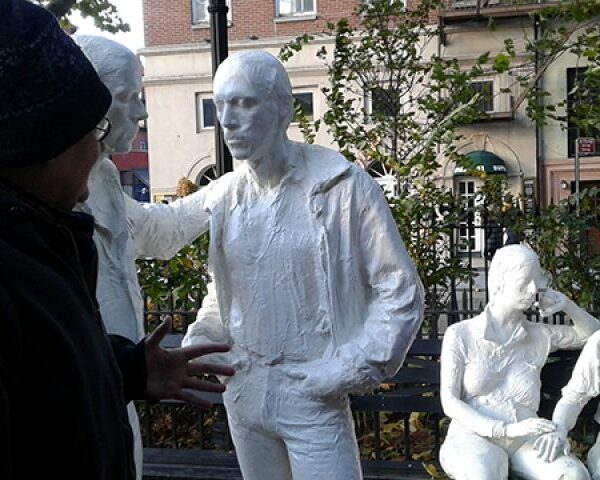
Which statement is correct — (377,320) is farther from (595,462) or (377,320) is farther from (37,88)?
(595,462)

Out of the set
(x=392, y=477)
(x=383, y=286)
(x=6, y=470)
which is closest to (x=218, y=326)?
(x=383, y=286)

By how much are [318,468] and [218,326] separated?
561 mm

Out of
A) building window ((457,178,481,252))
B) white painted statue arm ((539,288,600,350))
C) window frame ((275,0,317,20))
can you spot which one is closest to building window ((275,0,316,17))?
window frame ((275,0,317,20))

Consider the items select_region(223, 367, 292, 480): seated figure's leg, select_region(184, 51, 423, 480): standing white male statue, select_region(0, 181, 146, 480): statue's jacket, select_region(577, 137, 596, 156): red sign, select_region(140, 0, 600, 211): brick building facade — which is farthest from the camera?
select_region(140, 0, 600, 211): brick building facade

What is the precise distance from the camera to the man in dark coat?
1.08 meters

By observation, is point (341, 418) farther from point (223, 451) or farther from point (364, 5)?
point (364, 5)

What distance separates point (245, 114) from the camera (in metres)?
2.15

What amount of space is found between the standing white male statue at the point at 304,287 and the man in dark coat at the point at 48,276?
935mm

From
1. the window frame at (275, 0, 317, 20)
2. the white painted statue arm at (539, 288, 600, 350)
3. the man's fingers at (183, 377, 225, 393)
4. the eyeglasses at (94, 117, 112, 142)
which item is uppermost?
the window frame at (275, 0, 317, 20)

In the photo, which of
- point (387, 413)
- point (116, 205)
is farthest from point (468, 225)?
point (116, 205)

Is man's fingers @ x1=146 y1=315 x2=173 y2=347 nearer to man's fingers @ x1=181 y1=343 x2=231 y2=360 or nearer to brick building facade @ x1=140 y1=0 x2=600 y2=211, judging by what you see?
man's fingers @ x1=181 y1=343 x2=231 y2=360

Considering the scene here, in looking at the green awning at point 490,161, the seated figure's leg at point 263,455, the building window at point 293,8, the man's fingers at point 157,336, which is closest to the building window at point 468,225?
the seated figure's leg at point 263,455

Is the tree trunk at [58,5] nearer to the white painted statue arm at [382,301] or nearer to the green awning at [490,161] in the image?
the white painted statue arm at [382,301]

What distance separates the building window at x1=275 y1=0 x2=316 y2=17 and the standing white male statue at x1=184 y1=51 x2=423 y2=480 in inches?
609
